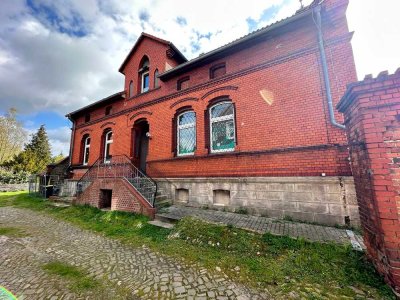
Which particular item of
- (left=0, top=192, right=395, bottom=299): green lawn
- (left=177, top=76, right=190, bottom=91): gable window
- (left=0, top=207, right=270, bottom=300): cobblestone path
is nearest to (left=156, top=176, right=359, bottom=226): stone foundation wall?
(left=0, top=192, right=395, bottom=299): green lawn

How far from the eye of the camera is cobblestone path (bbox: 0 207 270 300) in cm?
275

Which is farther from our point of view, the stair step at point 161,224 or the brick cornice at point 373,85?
the stair step at point 161,224

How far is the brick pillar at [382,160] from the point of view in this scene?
8.17 feet

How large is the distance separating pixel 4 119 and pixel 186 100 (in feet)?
105

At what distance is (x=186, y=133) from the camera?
8805 mm

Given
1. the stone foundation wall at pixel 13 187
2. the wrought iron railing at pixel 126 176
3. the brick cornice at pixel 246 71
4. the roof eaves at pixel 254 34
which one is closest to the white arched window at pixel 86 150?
the wrought iron railing at pixel 126 176

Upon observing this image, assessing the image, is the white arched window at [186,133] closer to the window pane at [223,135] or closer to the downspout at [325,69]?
the window pane at [223,135]

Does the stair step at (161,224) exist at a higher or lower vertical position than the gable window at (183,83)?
lower

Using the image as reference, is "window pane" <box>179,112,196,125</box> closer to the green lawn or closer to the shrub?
the green lawn

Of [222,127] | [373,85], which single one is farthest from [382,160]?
[222,127]

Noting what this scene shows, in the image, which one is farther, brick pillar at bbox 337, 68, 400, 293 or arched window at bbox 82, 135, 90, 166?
arched window at bbox 82, 135, 90, 166

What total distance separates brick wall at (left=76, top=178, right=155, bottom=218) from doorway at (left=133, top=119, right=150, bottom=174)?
8.68 ft

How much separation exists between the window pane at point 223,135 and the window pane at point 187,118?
123cm

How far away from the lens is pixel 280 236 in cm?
420
